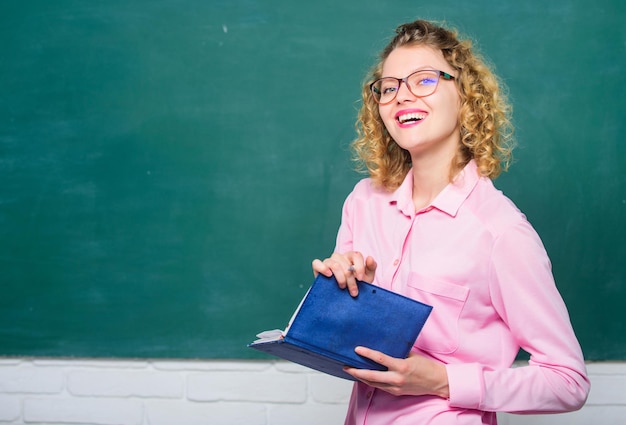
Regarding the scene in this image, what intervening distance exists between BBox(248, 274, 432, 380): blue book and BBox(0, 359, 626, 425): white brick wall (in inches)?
42.2

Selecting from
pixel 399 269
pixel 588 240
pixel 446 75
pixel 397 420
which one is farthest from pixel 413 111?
pixel 588 240

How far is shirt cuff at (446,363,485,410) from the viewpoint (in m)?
1.09

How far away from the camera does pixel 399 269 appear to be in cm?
124

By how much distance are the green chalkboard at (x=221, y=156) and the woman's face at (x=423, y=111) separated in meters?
0.77

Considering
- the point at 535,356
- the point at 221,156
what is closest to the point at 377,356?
the point at 535,356

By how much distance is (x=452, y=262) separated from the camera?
1.16 metres

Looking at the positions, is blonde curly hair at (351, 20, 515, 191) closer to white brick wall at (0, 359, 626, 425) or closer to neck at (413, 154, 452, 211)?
neck at (413, 154, 452, 211)

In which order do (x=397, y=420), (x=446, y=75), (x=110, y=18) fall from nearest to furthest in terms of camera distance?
(x=397, y=420) → (x=446, y=75) → (x=110, y=18)

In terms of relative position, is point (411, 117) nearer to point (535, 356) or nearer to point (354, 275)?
point (354, 275)

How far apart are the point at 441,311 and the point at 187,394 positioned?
124 cm

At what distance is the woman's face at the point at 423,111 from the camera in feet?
4.12

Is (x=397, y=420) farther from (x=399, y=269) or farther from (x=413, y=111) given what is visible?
(x=413, y=111)

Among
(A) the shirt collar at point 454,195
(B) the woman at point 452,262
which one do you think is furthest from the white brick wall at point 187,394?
(A) the shirt collar at point 454,195

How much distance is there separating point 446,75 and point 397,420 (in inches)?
24.4
